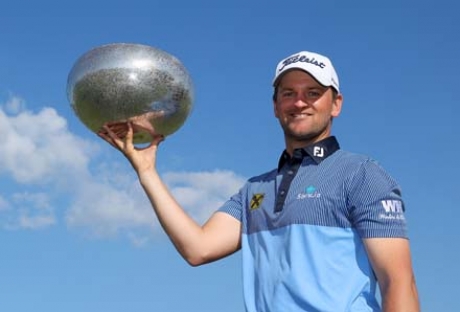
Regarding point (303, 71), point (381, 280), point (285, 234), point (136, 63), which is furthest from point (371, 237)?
point (136, 63)

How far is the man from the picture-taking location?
533cm

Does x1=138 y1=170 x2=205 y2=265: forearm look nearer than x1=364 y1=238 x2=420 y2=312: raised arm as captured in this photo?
No

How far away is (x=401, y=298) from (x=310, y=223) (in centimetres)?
89

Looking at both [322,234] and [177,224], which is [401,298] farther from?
[177,224]

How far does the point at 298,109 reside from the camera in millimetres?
5992

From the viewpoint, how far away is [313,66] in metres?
6.09

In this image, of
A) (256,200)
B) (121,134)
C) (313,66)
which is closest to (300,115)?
(313,66)

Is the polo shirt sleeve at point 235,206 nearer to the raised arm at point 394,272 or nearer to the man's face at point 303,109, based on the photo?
the man's face at point 303,109

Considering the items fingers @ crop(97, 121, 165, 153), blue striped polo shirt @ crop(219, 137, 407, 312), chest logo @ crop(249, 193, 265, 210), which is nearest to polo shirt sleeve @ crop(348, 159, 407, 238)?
blue striped polo shirt @ crop(219, 137, 407, 312)

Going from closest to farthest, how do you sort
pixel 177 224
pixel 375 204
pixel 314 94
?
pixel 375 204 → pixel 314 94 → pixel 177 224

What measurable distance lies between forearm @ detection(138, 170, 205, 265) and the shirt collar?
113 centimetres

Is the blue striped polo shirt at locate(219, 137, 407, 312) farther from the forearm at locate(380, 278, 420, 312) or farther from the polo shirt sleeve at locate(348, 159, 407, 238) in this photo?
the forearm at locate(380, 278, 420, 312)

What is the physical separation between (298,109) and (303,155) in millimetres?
392

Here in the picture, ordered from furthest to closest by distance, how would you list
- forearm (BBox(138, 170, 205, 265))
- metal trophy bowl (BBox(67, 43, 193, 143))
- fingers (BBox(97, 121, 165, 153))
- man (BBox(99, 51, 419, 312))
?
1. fingers (BBox(97, 121, 165, 153))
2. metal trophy bowl (BBox(67, 43, 193, 143))
3. forearm (BBox(138, 170, 205, 265))
4. man (BBox(99, 51, 419, 312))
